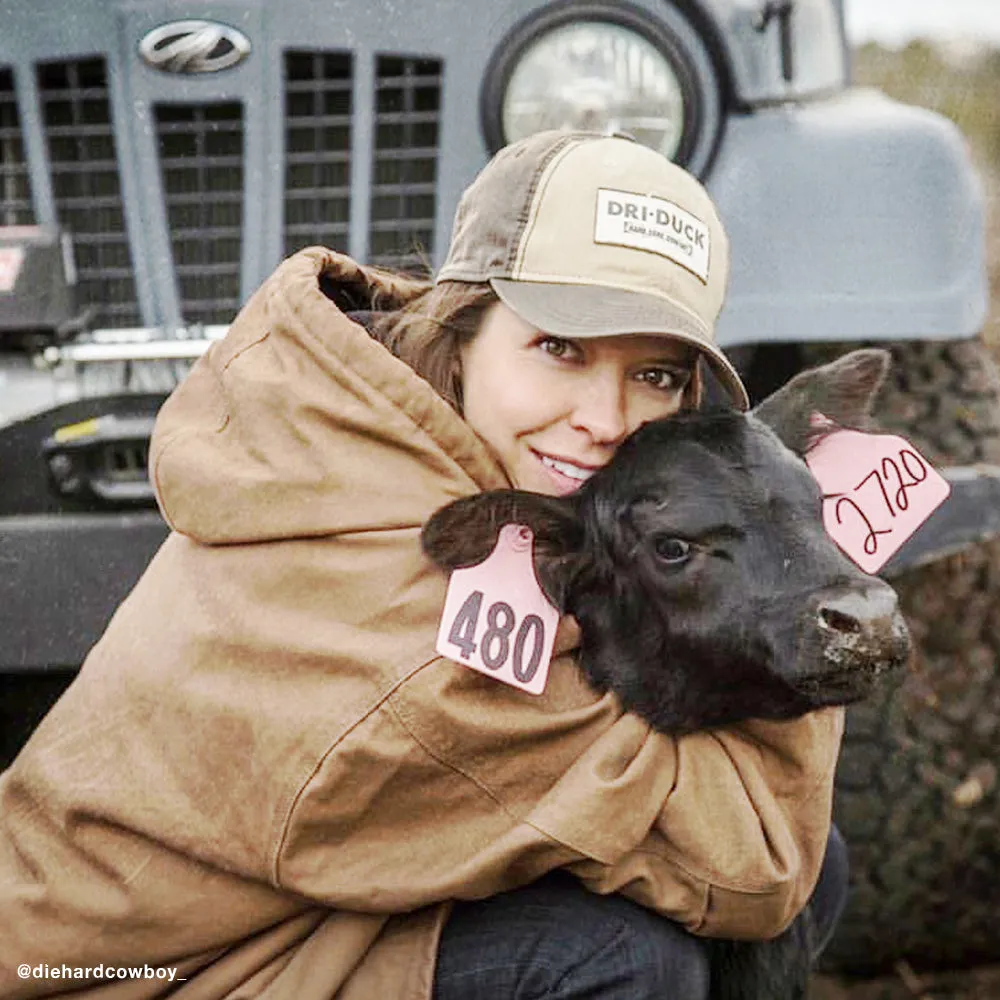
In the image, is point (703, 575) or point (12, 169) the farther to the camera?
point (12, 169)

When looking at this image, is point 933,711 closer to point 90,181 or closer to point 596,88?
point 596,88

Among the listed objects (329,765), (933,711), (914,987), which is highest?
(329,765)

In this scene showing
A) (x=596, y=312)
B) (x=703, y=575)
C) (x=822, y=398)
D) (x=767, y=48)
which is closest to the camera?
(x=703, y=575)

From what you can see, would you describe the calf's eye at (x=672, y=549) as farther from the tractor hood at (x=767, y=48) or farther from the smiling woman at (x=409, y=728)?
the tractor hood at (x=767, y=48)

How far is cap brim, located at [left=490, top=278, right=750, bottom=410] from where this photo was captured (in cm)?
203

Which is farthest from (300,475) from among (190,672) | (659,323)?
(659,323)

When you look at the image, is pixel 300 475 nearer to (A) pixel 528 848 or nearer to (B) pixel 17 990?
(A) pixel 528 848

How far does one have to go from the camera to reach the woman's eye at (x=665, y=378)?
2.17 meters

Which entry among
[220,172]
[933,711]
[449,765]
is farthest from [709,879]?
[220,172]

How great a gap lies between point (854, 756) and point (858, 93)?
1.25m

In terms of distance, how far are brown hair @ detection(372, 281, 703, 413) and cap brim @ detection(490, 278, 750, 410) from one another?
70 mm

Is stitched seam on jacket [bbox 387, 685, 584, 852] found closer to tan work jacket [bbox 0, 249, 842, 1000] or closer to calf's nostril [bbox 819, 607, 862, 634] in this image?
tan work jacket [bbox 0, 249, 842, 1000]

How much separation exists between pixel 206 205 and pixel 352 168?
0.88 ft

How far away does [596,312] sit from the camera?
204 centimetres
